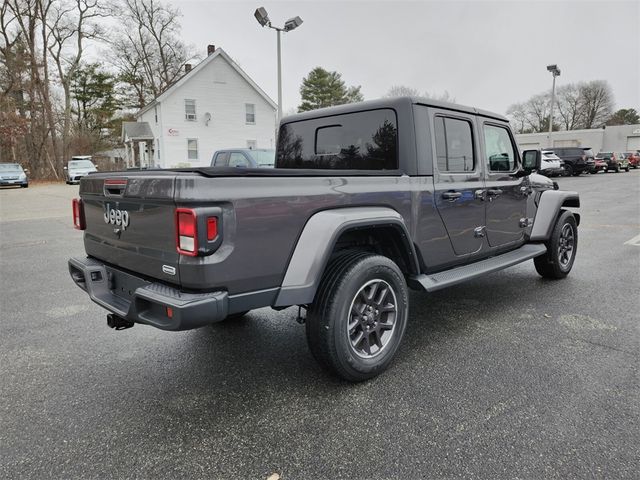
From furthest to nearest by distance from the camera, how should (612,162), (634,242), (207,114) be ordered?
(612,162) → (207,114) → (634,242)

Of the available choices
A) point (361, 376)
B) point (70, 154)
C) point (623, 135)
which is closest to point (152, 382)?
point (361, 376)

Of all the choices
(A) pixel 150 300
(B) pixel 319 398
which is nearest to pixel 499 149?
(B) pixel 319 398

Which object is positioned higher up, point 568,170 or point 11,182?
point 11,182

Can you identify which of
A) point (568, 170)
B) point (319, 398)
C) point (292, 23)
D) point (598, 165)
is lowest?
point (319, 398)

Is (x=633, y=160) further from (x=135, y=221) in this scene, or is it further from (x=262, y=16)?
(x=135, y=221)

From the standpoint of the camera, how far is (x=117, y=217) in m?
2.73

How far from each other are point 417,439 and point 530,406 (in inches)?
30.8

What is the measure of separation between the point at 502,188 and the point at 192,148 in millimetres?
27348

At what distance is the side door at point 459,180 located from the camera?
11.3 feet

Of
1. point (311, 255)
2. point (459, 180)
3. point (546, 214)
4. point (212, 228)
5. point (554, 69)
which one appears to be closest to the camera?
point (212, 228)

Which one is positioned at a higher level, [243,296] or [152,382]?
[243,296]

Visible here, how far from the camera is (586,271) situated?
566 centimetres

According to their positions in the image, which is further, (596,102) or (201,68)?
(596,102)

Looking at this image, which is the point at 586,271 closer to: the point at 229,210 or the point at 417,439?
the point at 417,439
